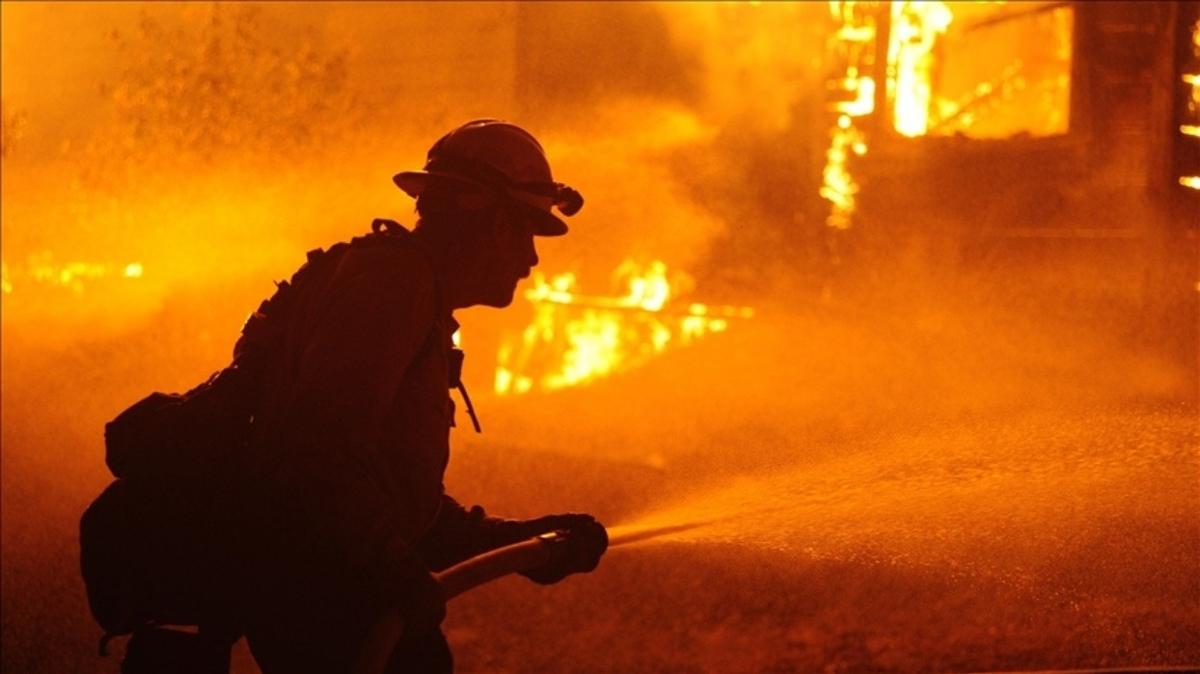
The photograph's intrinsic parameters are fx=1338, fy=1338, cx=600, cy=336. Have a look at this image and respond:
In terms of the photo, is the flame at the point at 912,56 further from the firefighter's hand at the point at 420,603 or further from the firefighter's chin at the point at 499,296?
the firefighter's hand at the point at 420,603

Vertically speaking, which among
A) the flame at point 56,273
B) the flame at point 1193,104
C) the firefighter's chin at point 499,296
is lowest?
the firefighter's chin at point 499,296

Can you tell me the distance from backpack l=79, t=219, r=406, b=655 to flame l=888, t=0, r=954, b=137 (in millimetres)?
8067

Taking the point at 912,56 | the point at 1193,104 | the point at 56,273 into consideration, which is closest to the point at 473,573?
the point at 1193,104

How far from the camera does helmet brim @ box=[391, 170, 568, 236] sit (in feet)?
10.0

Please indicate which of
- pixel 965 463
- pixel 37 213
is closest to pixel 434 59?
pixel 37 213

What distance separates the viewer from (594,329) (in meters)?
11.9

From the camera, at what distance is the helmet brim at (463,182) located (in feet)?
10.0

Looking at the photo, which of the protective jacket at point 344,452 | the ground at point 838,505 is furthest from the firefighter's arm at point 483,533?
the ground at point 838,505

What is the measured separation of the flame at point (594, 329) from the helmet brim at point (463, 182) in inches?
309

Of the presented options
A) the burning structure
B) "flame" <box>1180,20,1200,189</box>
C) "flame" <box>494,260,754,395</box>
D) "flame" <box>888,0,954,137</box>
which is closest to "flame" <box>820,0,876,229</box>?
the burning structure

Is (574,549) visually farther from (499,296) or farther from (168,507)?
(168,507)

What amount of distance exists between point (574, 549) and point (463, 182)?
932mm

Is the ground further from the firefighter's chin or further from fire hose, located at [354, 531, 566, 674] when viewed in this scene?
the firefighter's chin

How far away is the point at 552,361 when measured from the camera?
1186 centimetres
